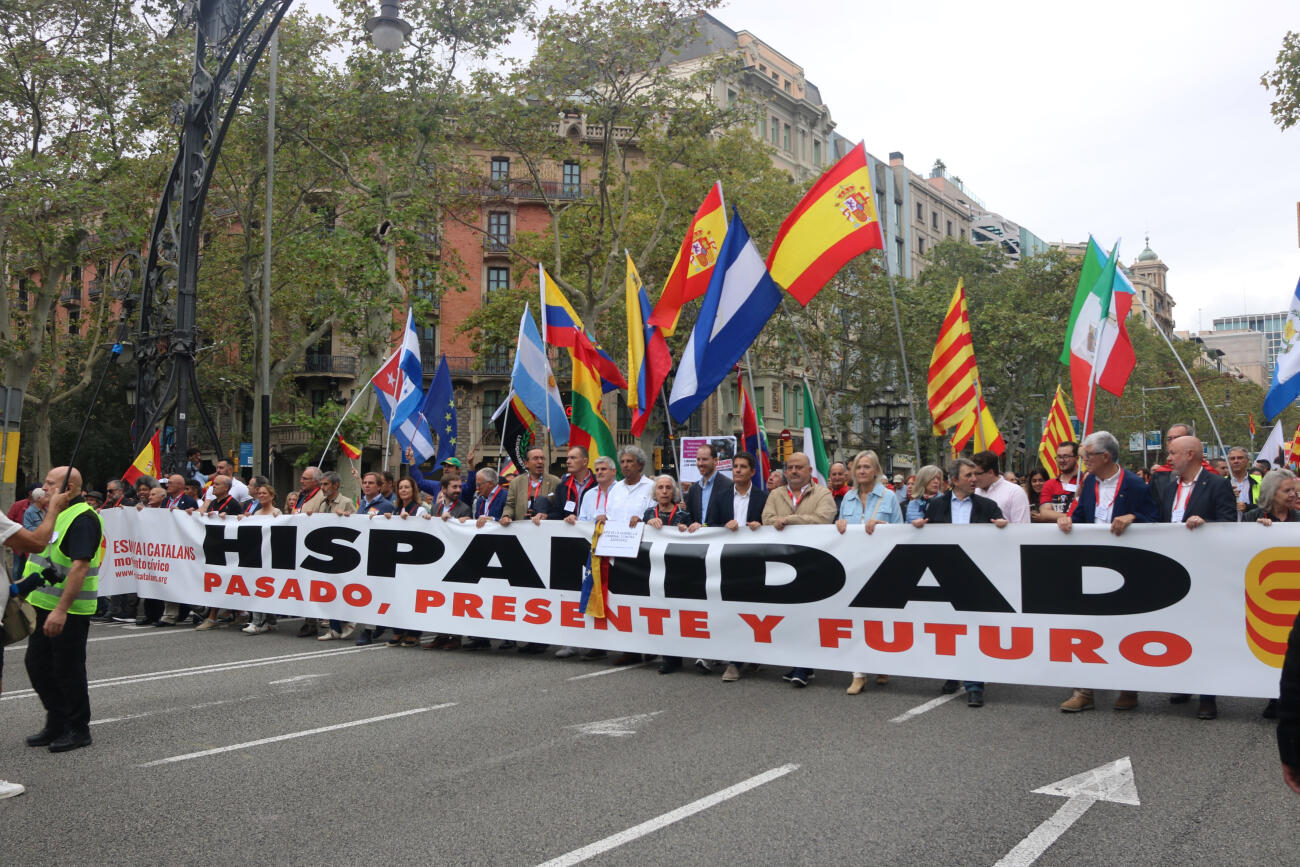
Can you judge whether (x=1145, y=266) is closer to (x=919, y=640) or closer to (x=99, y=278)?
(x=99, y=278)

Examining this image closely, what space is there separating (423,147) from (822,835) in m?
25.2

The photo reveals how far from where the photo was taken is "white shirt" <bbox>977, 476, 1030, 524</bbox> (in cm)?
845

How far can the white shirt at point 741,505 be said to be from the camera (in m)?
9.25

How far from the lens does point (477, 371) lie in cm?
5131

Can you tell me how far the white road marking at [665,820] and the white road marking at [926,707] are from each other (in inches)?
62.2

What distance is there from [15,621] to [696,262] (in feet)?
25.0

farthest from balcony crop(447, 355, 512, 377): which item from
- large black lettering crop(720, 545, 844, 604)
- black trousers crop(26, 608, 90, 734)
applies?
black trousers crop(26, 608, 90, 734)

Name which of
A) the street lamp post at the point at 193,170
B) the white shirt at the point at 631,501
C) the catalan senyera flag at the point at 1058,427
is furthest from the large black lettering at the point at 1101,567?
the catalan senyera flag at the point at 1058,427

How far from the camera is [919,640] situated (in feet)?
26.3

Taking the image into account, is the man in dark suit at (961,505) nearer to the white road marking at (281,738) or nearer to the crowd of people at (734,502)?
the crowd of people at (734,502)

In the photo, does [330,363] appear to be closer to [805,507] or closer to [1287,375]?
[1287,375]

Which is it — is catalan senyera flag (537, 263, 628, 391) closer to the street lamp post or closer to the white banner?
the white banner

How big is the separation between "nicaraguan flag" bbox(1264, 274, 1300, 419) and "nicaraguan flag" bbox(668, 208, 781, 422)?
6125 mm

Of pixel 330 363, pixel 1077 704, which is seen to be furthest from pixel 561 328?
pixel 330 363
